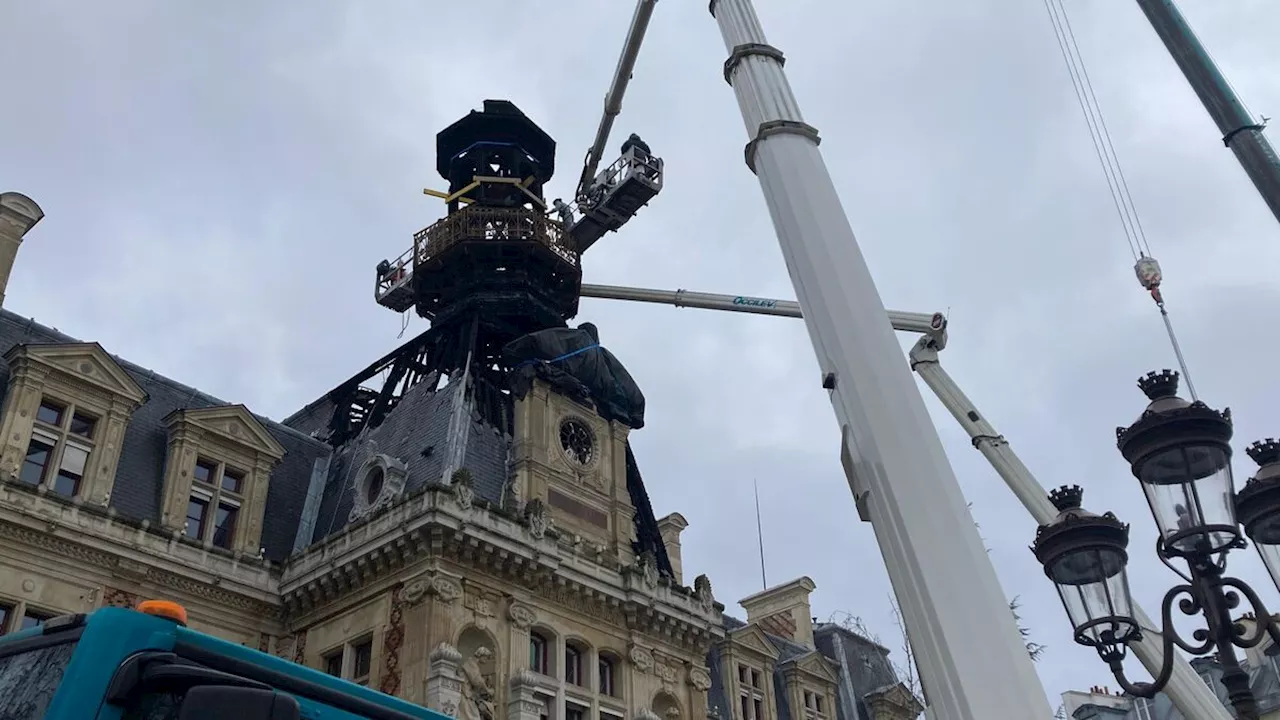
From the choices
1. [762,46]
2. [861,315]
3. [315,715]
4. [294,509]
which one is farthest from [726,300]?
[315,715]

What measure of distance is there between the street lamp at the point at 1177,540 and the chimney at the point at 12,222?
26397 mm

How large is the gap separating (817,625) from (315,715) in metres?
40.0

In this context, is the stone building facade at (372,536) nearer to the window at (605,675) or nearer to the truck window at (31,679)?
the window at (605,675)

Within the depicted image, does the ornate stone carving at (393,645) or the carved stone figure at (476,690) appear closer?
the carved stone figure at (476,690)

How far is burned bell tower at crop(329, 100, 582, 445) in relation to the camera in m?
33.7

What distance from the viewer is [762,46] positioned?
15305 millimetres

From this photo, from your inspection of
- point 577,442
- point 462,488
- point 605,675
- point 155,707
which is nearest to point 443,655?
point 462,488

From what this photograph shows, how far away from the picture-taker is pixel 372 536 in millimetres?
25922

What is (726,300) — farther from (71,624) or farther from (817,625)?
(71,624)

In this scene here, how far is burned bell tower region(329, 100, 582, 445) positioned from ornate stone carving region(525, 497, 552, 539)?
4.33 m

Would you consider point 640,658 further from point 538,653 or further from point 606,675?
point 538,653

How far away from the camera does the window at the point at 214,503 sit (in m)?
27.1

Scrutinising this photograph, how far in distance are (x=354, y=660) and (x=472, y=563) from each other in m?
3.69

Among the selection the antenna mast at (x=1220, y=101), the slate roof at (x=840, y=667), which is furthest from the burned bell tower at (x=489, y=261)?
the antenna mast at (x=1220, y=101)
